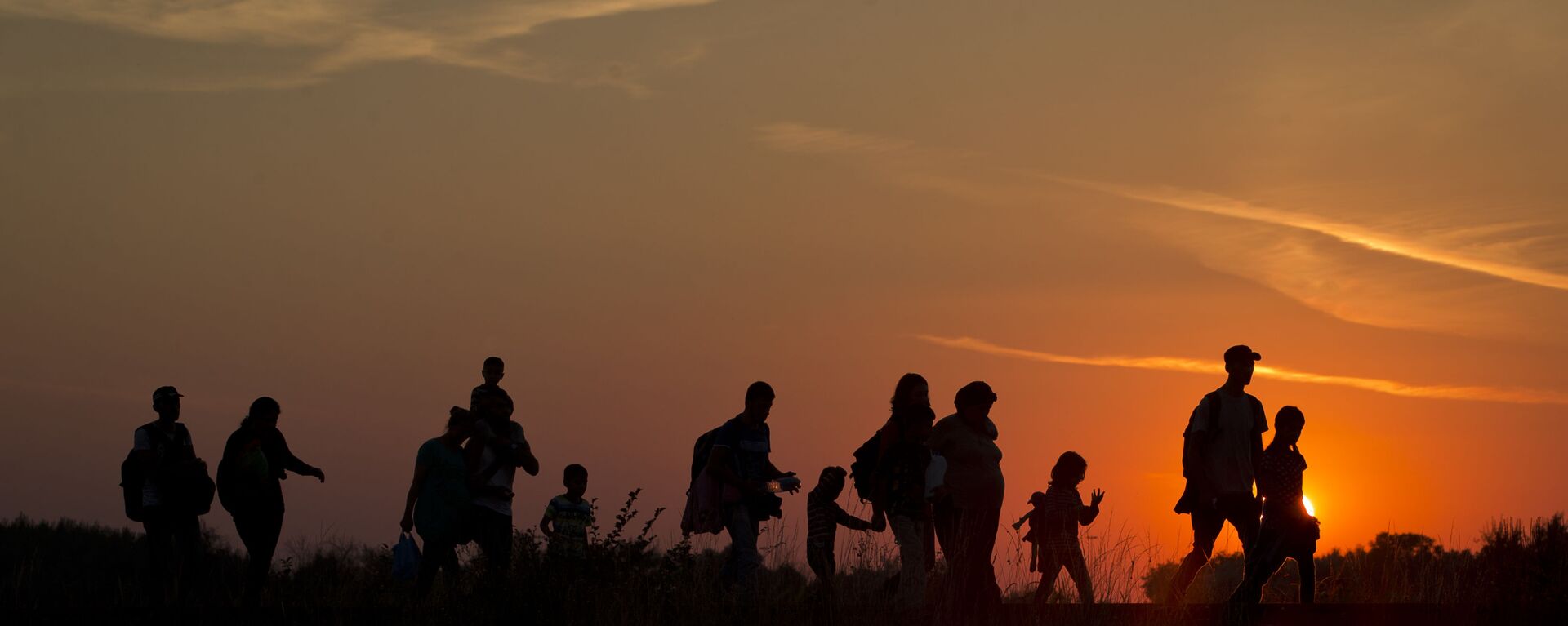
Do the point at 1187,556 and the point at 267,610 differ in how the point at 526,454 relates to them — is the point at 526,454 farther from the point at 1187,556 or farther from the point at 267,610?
the point at 1187,556

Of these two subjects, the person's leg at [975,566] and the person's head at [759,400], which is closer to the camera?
the person's leg at [975,566]

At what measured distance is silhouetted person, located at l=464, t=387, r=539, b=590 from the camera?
523 inches

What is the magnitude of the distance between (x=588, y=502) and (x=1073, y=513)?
4.03 m

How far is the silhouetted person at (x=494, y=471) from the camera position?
43.6 ft

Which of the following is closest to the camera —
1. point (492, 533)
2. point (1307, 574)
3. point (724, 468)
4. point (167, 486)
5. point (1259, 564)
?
point (1259, 564)

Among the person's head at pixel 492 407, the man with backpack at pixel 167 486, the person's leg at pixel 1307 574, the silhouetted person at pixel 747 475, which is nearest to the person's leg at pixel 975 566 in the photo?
the silhouetted person at pixel 747 475

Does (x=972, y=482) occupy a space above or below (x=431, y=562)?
above

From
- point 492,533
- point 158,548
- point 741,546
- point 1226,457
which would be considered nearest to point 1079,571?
point 1226,457

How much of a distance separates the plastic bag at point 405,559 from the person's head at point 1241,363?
631cm

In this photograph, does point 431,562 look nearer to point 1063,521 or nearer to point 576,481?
point 576,481

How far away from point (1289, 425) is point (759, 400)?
3956mm

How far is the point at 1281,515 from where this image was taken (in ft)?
41.6

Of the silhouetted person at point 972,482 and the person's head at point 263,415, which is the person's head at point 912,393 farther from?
→ the person's head at point 263,415

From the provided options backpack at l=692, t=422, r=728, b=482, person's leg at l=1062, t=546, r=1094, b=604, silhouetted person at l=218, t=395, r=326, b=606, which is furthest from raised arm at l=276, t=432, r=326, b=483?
person's leg at l=1062, t=546, r=1094, b=604
